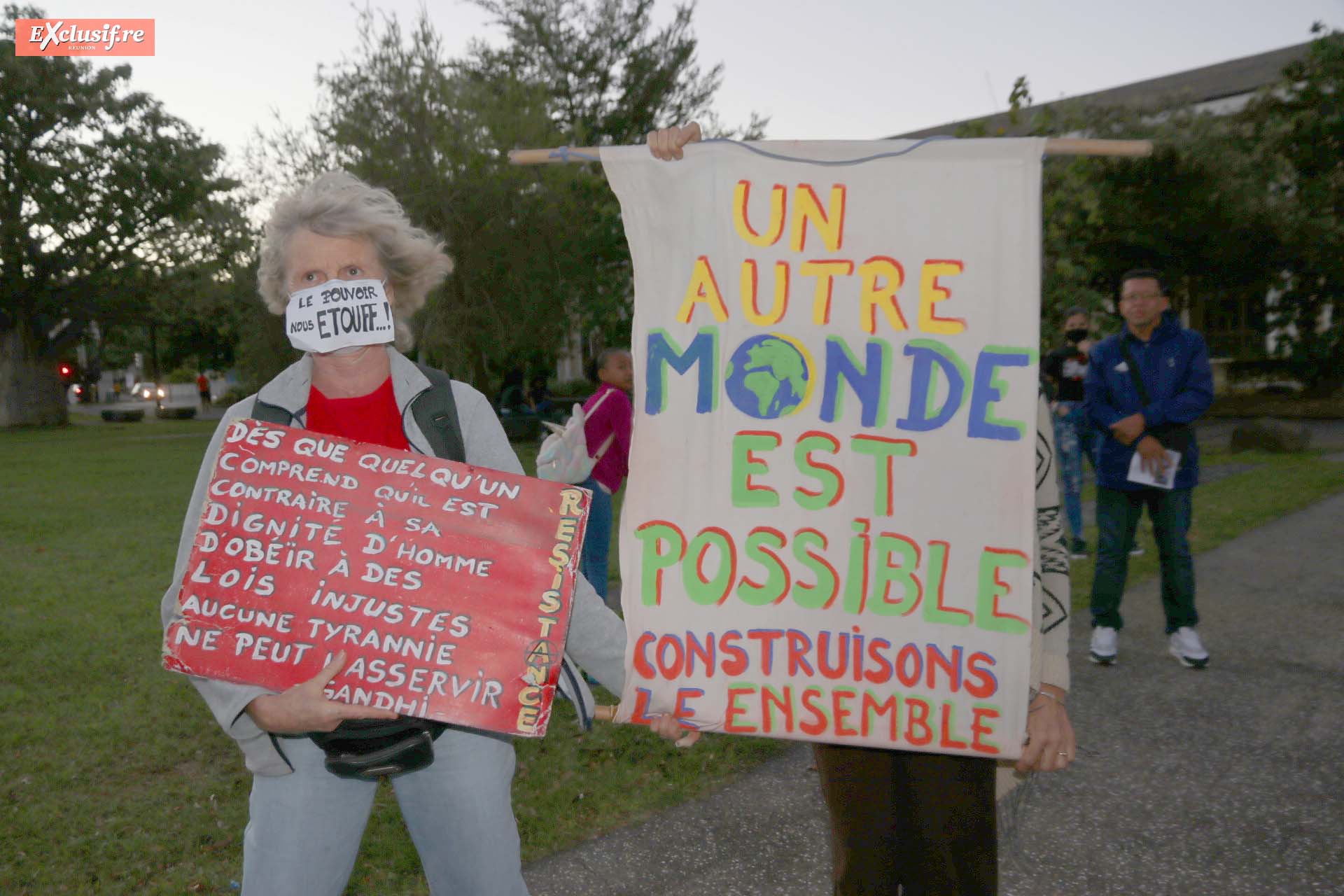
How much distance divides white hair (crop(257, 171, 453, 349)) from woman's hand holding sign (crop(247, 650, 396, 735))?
0.80 metres

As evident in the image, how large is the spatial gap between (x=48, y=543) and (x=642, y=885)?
32.3ft

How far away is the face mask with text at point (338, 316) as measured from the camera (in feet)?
7.20

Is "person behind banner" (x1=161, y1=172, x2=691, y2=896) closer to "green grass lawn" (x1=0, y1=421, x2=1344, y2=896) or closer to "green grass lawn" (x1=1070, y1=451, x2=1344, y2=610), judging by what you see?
"green grass lawn" (x1=0, y1=421, x2=1344, y2=896)

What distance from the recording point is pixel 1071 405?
8.19 meters

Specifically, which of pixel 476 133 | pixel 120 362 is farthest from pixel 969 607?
pixel 120 362

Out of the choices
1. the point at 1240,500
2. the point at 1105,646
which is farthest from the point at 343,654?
the point at 1240,500

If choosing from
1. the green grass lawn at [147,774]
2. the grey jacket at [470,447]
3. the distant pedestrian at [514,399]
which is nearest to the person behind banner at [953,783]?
the grey jacket at [470,447]

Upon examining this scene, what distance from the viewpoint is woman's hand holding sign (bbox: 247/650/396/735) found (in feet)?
6.51

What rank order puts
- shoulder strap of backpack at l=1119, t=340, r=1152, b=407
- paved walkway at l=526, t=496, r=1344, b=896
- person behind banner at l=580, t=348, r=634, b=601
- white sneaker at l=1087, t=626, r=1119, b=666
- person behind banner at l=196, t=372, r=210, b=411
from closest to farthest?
paved walkway at l=526, t=496, r=1344, b=896, shoulder strap of backpack at l=1119, t=340, r=1152, b=407, white sneaker at l=1087, t=626, r=1119, b=666, person behind banner at l=580, t=348, r=634, b=601, person behind banner at l=196, t=372, r=210, b=411

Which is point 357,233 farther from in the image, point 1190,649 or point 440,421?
point 1190,649

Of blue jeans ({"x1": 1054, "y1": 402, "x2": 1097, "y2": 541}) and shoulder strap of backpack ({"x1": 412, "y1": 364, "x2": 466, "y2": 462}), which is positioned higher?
shoulder strap of backpack ({"x1": 412, "y1": 364, "x2": 466, "y2": 462})

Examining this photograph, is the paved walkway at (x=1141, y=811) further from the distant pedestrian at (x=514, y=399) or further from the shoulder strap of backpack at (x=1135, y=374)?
the distant pedestrian at (x=514, y=399)

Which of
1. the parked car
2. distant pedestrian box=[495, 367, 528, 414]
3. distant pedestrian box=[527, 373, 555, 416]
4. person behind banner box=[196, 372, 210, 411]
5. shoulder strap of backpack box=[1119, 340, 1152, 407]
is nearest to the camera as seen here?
shoulder strap of backpack box=[1119, 340, 1152, 407]

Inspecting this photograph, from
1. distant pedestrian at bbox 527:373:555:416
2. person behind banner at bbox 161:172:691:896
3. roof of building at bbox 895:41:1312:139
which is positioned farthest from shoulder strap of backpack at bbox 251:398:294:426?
roof of building at bbox 895:41:1312:139
